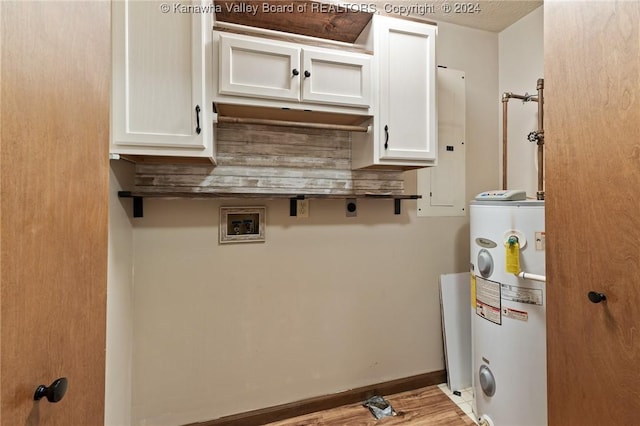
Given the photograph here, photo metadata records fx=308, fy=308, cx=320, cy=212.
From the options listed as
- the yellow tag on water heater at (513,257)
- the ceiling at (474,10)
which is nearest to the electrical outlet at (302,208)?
the yellow tag on water heater at (513,257)

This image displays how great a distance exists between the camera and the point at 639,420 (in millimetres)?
825

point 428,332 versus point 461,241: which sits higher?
point 461,241

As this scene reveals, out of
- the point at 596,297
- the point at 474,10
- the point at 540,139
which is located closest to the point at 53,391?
the point at 596,297

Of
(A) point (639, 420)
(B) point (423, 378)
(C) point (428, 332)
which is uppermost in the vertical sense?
(A) point (639, 420)

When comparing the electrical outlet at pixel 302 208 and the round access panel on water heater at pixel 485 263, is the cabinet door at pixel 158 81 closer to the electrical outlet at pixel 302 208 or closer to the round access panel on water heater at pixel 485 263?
the electrical outlet at pixel 302 208

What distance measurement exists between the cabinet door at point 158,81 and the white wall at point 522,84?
212 centimetres

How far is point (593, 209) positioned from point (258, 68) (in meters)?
1.42

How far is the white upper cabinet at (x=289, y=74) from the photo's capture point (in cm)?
143

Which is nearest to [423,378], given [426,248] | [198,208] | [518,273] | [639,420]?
[426,248]

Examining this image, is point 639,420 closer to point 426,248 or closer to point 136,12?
point 426,248

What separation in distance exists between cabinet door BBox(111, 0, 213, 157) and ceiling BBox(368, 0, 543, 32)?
51.3 inches

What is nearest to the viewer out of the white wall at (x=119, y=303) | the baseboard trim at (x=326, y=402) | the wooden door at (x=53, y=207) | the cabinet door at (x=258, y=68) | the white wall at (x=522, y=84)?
the wooden door at (x=53, y=207)

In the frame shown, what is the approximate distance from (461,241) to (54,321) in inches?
91.2

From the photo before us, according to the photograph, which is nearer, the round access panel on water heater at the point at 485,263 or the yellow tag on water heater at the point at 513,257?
the yellow tag on water heater at the point at 513,257
